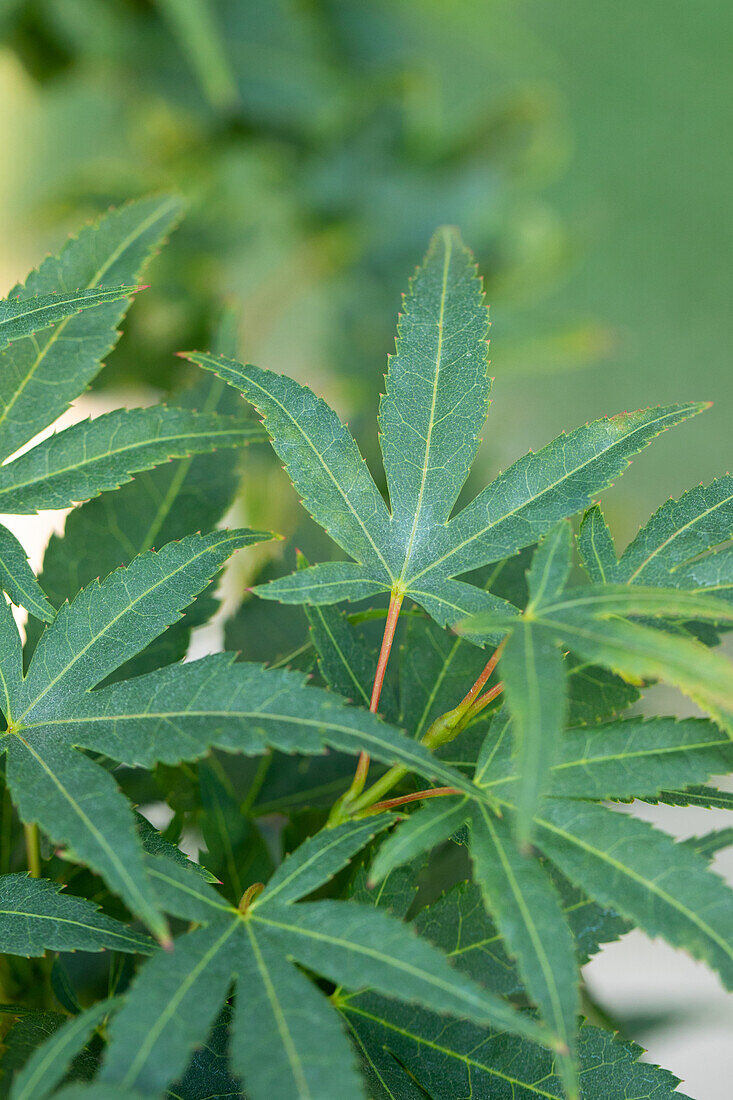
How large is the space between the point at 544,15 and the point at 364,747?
5.30 feet

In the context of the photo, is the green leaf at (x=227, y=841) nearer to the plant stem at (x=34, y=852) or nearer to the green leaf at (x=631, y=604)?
the plant stem at (x=34, y=852)

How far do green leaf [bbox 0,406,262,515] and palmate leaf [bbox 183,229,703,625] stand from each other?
4cm

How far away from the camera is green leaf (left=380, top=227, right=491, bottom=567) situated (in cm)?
33

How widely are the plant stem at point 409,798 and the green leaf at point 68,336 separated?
0.20 meters

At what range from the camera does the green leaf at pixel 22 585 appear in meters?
0.33

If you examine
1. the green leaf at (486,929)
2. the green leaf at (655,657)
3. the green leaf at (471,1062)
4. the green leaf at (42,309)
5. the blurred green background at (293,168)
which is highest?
the blurred green background at (293,168)

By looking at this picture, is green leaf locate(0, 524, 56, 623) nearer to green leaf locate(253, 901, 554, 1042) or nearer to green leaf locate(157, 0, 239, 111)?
green leaf locate(253, 901, 554, 1042)

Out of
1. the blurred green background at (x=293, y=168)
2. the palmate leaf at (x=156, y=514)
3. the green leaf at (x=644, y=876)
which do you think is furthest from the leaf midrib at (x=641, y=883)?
the blurred green background at (x=293, y=168)

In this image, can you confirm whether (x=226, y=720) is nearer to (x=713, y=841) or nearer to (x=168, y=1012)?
(x=168, y=1012)

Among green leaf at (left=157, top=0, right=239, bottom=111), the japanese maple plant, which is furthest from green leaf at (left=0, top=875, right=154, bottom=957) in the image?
green leaf at (left=157, top=0, right=239, bottom=111)

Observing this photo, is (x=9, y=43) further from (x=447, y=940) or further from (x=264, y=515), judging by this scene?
(x=447, y=940)

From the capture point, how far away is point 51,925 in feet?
0.94

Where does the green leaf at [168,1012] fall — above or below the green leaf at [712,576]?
below

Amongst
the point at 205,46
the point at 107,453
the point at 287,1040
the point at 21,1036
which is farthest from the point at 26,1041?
the point at 205,46
